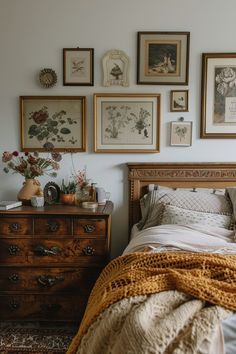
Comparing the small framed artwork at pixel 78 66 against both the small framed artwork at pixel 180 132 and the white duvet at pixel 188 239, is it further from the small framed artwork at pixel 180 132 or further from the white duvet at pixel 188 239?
the white duvet at pixel 188 239

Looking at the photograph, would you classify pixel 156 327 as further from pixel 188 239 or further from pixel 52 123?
pixel 52 123

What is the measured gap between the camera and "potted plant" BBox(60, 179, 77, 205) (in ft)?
7.94

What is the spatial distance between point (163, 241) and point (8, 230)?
1098 millimetres

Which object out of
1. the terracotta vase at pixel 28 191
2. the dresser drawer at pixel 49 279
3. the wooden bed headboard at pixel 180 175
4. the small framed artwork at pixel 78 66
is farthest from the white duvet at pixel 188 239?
the small framed artwork at pixel 78 66

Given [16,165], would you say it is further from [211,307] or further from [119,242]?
[211,307]

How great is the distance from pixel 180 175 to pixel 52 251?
1183mm

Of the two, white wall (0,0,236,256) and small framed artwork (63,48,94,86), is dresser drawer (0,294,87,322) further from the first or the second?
small framed artwork (63,48,94,86)

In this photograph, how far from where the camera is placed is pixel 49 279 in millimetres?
2102

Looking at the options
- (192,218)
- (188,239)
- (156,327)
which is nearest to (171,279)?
(156,327)

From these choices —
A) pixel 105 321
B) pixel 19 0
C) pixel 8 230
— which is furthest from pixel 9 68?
pixel 105 321

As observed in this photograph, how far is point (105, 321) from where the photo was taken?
3.48 ft

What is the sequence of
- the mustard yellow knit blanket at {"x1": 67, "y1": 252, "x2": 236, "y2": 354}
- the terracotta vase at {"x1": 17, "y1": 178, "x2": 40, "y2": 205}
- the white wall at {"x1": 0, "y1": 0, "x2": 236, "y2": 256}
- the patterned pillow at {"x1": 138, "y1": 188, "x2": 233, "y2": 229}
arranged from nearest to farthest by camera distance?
the mustard yellow knit blanket at {"x1": 67, "y1": 252, "x2": 236, "y2": 354}, the patterned pillow at {"x1": 138, "y1": 188, "x2": 233, "y2": 229}, the terracotta vase at {"x1": 17, "y1": 178, "x2": 40, "y2": 205}, the white wall at {"x1": 0, "y1": 0, "x2": 236, "y2": 256}

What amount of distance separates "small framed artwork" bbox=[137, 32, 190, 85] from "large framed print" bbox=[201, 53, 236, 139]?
0.18 m

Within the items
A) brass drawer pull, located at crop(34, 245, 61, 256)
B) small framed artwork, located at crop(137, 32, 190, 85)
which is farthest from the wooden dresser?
small framed artwork, located at crop(137, 32, 190, 85)
